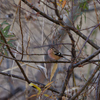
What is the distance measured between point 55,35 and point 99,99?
2.89 ft

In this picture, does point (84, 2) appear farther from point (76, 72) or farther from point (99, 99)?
point (76, 72)

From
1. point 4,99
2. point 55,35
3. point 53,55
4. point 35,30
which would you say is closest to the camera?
point 55,35

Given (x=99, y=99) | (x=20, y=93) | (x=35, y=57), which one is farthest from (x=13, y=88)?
(x=99, y=99)

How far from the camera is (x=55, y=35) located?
1.60m

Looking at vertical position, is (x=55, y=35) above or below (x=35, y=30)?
below

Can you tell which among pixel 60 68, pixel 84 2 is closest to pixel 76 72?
pixel 60 68

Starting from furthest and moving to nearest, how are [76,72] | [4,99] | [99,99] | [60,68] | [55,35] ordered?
[76,72], [4,99], [60,68], [55,35], [99,99]

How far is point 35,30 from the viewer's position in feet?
9.02

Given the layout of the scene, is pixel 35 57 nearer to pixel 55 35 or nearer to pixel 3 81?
pixel 3 81

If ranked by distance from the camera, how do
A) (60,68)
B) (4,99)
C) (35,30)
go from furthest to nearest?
(35,30), (4,99), (60,68)

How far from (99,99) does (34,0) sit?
1.38m

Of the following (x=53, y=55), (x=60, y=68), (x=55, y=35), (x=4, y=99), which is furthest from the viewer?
(x=4, y=99)

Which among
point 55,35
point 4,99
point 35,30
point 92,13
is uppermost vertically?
point 92,13

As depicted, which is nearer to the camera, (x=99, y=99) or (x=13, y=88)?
(x=99, y=99)
